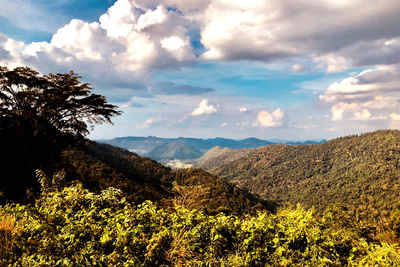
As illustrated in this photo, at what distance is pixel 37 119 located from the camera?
1600 cm

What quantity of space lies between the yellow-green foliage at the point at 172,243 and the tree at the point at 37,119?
10.8 metres

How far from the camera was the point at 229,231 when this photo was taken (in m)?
5.84

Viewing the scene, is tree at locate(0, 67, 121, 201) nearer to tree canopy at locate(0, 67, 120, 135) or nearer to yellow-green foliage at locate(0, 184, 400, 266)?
tree canopy at locate(0, 67, 120, 135)

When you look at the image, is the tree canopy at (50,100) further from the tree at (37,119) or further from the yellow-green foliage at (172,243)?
the yellow-green foliage at (172,243)

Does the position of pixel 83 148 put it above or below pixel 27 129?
below

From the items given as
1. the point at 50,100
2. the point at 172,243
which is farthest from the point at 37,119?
the point at 172,243

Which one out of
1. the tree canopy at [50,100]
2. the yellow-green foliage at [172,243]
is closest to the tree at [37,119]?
the tree canopy at [50,100]

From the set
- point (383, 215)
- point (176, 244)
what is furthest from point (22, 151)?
point (383, 215)

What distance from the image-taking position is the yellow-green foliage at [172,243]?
15.7 feet

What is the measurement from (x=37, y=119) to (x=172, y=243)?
16226mm

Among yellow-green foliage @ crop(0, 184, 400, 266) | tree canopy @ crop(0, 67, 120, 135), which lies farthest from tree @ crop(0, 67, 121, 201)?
yellow-green foliage @ crop(0, 184, 400, 266)

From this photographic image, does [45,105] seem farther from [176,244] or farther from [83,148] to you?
[176,244]

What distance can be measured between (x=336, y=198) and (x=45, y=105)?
233756 mm

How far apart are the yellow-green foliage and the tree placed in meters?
10.8
